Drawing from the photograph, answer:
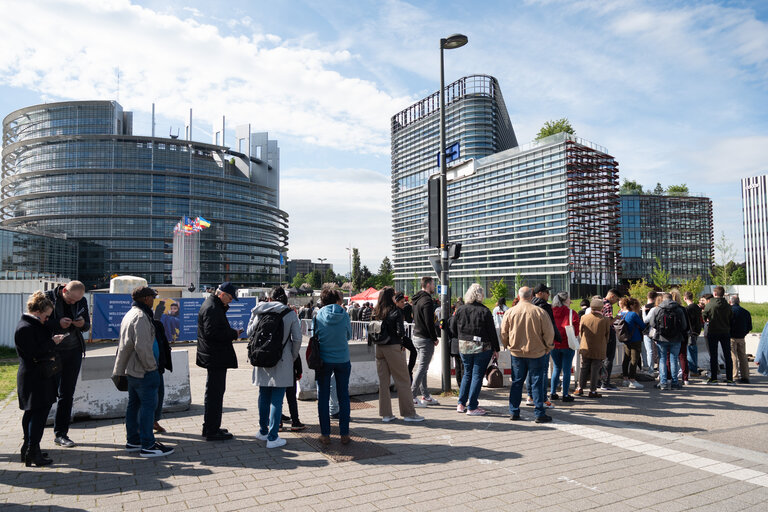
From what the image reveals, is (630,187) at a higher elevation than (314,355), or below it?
higher

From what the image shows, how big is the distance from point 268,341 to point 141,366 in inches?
51.7

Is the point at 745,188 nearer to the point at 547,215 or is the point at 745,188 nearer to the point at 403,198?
the point at 547,215

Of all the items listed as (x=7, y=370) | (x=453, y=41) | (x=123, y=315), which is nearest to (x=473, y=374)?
(x=453, y=41)

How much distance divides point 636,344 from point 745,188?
130372 mm

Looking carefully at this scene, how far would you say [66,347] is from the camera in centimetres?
536

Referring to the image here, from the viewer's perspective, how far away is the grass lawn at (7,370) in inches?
352

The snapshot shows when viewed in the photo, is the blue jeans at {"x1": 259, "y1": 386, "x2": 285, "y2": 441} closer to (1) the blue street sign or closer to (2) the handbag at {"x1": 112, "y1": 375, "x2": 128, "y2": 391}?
(2) the handbag at {"x1": 112, "y1": 375, "x2": 128, "y2": 391}

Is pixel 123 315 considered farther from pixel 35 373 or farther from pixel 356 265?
pixel 356 265

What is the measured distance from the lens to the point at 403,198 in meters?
137

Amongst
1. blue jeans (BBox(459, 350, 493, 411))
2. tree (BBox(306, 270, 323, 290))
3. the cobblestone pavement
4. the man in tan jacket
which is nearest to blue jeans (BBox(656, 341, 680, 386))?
the cobblestone pavement

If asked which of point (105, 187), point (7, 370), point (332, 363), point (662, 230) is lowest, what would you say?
point (7, 370)

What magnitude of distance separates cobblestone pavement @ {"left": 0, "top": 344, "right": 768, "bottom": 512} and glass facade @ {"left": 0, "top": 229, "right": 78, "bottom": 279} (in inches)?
3657

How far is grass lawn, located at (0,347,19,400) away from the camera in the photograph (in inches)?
352

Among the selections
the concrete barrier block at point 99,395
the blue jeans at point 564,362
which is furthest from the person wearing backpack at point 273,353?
the blue jeans at point 564,362
